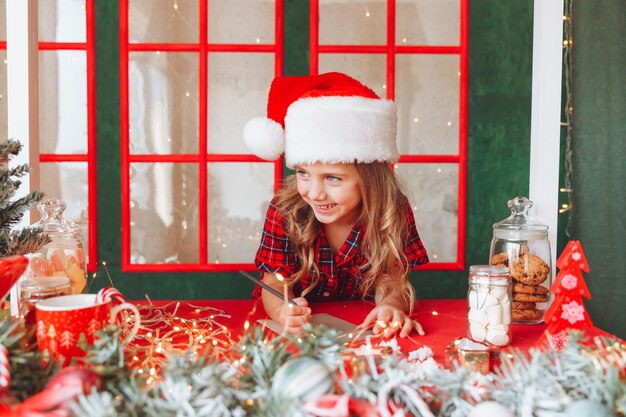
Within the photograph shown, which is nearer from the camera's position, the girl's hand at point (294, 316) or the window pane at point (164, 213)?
the girl's hand at point (294, 316)

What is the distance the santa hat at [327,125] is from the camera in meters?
1.51

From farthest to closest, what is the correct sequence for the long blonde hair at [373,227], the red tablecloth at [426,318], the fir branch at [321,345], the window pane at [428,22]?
the window pane at [428,22] → the long blonde hair at [373,227] → the red tablecloth at [426,318] → the fir branch at [321,345]

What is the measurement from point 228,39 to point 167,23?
238 millimetres

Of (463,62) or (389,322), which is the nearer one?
(389,322)

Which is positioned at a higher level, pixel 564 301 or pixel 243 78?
pixel 243 78

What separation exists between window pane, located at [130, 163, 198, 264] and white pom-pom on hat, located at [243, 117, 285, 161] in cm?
75

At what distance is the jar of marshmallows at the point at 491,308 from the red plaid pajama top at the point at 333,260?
23.0 inches

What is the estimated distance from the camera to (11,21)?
1.44 meters

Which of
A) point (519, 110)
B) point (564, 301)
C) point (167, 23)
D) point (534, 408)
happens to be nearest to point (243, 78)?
point (167, 23)

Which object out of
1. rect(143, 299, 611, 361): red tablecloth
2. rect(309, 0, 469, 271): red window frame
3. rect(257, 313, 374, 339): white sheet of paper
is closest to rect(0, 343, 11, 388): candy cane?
rect(143, 299, 611, 361): red tablecloth

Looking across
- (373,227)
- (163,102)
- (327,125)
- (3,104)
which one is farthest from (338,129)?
(3,104)

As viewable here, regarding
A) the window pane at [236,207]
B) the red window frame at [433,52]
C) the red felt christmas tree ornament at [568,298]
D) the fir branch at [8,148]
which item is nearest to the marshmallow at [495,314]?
the red felt christmas tree ornament at [568,298]

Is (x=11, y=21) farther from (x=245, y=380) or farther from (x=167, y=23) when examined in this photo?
(x=245, y=380)

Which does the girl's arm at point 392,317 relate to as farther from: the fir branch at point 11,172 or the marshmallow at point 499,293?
the fir branch at point 11,172
